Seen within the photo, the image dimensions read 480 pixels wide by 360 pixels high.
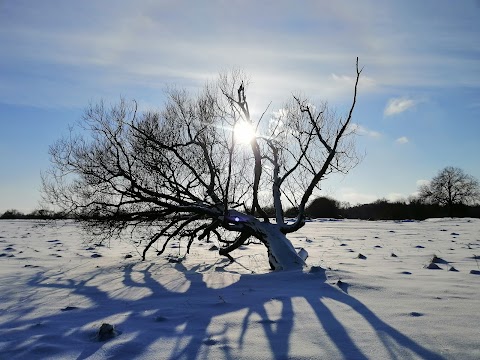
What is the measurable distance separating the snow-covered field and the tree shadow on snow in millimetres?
11

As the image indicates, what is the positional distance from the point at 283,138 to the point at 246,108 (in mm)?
1217

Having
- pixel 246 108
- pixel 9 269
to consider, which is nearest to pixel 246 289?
pixel 246 108

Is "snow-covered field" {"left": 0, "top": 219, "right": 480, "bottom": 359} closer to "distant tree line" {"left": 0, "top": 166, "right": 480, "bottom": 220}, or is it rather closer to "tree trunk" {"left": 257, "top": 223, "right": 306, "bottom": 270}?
"tree trunk" {"left": 257, "top": 223, "right": 306, "bottom": 270}

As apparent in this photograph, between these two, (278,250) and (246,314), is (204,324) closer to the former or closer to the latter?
(246,314)

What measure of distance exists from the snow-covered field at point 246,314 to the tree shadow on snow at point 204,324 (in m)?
0.01

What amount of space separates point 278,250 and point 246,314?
358cm

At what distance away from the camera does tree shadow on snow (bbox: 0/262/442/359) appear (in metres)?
2.86

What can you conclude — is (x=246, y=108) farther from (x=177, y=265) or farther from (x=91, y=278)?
(x=91, y=278)

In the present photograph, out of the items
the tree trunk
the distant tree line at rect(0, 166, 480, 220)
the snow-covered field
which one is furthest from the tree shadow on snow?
the distant tree line at rect(0, 166, 480, 220)

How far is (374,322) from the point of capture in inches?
134

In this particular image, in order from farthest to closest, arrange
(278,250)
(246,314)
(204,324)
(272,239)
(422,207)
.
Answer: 1. (422,207)
2. (272,239)
3. (278,250)
4. (246,314)
5. (204,324)

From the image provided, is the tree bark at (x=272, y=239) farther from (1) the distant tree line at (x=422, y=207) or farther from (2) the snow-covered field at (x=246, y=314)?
(1) the distant tree line at (x=422, y=207)

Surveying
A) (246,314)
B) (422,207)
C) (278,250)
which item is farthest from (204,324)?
(422,207)

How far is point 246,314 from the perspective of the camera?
3.82 metres
